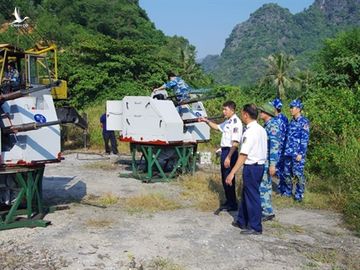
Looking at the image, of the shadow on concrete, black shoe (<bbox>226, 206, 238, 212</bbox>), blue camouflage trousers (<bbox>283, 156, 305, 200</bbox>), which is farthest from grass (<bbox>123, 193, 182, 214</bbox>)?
blue camouflage trousers (<bbox>283, 156, 305, 200</bbox>)

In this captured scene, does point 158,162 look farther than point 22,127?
Yes

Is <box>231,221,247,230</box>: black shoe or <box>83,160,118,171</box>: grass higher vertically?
<box>83,160,118,171</box>: grass

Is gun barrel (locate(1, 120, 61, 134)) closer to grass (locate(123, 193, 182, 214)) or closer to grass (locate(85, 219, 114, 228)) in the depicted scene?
grass (locate(85, 219, 114, 228))

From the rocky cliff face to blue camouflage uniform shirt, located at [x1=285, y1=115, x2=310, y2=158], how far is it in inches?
5448

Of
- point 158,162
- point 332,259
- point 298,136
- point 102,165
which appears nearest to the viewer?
point 332,259

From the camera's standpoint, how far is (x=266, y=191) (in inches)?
284

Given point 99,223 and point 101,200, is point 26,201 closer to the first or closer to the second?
point 99,223

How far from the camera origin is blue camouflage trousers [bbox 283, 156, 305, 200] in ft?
27.5

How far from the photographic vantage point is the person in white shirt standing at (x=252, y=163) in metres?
6.33

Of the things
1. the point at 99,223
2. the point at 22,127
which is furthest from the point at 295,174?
the point at 22,127

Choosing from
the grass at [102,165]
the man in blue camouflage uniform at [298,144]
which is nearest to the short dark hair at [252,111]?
the man in blue camouflage uniform at [298,144]

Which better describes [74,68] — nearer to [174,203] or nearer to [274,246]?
[174,203]

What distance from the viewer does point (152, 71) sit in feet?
104

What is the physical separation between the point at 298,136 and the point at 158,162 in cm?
333
